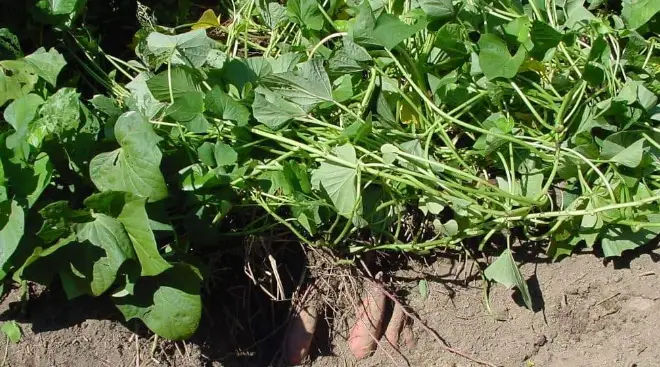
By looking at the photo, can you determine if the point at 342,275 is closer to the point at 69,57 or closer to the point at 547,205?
the point at 547,205

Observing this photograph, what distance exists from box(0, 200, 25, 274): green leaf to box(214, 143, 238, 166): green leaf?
43 cm

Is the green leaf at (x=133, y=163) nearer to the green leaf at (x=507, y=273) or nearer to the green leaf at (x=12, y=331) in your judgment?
the green leaf at (x=12, y=331)

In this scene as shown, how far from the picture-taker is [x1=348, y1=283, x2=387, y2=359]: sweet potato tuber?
1.94 metres

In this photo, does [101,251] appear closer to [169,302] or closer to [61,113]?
[169,302]

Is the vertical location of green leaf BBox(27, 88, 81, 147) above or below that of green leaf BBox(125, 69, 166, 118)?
above

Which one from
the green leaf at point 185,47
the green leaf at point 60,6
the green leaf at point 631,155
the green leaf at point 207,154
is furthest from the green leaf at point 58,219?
the green leaf at point 631,155

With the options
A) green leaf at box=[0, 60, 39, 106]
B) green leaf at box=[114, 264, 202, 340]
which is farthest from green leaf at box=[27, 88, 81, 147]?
green leaf at box=[114, 264, 202, 340]

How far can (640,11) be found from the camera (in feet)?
6.19

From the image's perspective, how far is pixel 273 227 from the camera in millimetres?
1909

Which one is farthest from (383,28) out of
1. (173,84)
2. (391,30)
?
(173,84)

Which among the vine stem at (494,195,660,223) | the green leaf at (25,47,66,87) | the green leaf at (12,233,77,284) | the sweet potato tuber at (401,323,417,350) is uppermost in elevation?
the green leaf at (25,47,66,87)

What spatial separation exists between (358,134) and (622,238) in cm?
67

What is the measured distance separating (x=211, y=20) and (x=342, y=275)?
0.74 m

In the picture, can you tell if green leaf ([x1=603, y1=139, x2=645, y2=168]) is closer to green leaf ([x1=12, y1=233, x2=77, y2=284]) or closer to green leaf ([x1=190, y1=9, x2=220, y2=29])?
green leaf ([x1=190, y1=9, x2=220, y2=29])
